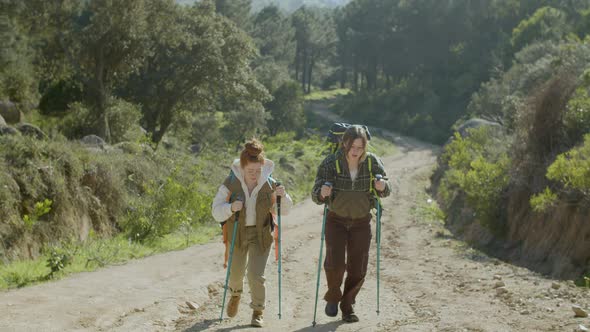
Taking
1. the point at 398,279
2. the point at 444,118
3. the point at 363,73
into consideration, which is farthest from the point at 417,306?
the point at 363,73

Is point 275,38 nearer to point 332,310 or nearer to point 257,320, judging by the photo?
point 332,310

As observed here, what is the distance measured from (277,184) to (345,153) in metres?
0.83

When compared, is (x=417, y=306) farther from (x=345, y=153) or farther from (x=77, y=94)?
(x=77, y=94)

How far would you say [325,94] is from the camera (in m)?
83.8

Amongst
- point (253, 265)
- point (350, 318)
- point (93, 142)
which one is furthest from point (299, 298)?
point (93, 142)

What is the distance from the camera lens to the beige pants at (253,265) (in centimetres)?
722

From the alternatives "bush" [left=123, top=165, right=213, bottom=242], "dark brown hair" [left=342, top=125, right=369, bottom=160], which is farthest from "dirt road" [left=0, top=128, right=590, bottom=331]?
"dark brown hair" [left=342, top=125, right=369, bottom=160]

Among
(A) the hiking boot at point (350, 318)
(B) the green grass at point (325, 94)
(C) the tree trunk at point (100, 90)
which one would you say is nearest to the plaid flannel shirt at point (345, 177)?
(A) the hiking boot at point (350, 318)

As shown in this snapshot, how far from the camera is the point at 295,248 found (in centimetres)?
1527

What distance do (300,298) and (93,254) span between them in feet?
14.6

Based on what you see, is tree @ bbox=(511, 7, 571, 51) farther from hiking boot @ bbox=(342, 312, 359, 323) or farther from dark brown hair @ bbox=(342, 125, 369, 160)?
hiking boot @ bbox=(342, 312, 359, 323)

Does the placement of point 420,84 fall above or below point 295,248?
above

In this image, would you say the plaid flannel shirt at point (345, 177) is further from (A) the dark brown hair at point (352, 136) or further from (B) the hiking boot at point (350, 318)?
(B) the hiking boot at point (350, 318)

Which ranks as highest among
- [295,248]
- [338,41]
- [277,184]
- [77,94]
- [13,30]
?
[338,41]
